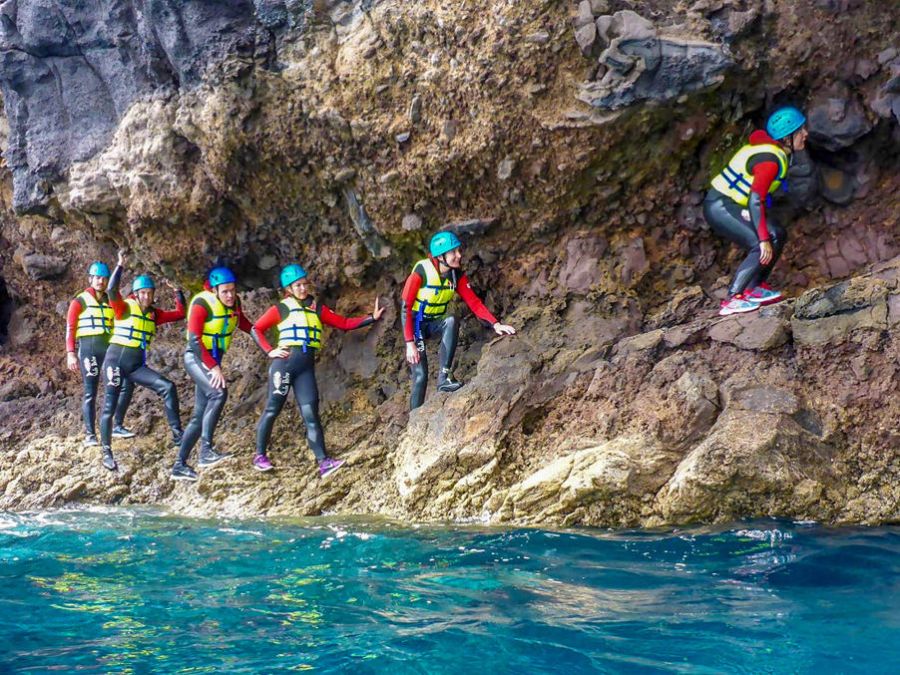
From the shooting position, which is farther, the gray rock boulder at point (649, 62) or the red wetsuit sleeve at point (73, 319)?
the red wetsuit sleeve at point (73, 319)

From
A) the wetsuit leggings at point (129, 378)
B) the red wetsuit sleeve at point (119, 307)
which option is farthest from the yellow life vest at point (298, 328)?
the red wetsuit sleeve at point (119, 307)

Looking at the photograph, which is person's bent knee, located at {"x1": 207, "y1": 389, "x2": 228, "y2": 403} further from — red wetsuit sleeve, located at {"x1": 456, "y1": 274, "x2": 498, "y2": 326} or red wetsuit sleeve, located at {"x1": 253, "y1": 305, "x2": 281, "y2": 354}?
red wetsuit sleeve, located at {"x1": 456, "y1": 274, "x2": 498, "y2": 326}

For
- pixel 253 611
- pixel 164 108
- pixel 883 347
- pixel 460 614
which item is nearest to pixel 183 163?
pixel 164 108

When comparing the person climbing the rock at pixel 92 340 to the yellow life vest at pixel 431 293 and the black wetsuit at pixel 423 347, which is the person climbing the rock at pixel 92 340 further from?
the yellow life vest at pixel 431 293

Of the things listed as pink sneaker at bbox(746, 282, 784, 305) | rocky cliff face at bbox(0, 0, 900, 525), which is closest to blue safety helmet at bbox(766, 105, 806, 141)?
rocky cliff face at bbox(0, 0, 900, 525)

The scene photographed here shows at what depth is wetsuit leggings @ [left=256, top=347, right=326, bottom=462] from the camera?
8227 mm

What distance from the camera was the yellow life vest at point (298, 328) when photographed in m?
8.37

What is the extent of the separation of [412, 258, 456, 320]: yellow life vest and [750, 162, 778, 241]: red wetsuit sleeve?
2.85 m

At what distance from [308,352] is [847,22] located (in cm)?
578

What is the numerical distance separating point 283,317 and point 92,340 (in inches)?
111

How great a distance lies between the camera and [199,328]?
8641mm

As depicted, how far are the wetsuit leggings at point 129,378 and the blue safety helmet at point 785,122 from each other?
6.65m

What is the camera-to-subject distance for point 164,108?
8.99 m

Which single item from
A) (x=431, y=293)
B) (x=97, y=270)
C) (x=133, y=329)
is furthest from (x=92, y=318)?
(x=431, y=293)
